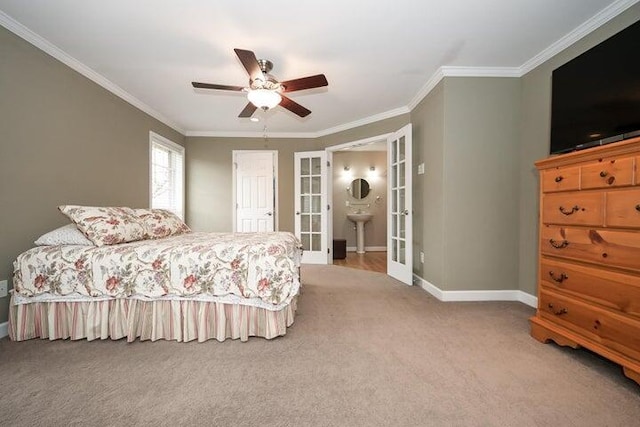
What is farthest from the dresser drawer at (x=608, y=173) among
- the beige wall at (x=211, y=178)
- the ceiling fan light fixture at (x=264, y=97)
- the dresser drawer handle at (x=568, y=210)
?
the beige wall at (x=211, y=178)

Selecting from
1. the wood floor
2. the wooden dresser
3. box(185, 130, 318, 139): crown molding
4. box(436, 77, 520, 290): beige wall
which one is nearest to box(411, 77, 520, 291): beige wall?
box(436, 77, 520, 290): beige wall

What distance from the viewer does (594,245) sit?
1652mm

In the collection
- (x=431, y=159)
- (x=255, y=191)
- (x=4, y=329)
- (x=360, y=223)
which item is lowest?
(x=4, y=329)

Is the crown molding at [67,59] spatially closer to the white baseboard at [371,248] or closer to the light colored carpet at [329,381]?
the light colored carpet at [329,381]

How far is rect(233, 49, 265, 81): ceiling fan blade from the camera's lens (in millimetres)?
1971

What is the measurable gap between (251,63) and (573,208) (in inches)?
95.4

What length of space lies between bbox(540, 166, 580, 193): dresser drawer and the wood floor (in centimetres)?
282

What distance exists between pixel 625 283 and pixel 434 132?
2183mm

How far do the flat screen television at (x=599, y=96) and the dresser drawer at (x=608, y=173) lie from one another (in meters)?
0.33

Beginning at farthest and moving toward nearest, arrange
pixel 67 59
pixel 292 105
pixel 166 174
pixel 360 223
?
pixel 360 223 → pixel 166 174 → pixel 292 105 → pixel 67 59

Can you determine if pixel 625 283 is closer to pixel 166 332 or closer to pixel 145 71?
pixel 166 332

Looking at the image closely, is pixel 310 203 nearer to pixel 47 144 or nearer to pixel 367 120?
pixel 367 120

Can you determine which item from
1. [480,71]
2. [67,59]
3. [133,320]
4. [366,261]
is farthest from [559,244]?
[67,59]

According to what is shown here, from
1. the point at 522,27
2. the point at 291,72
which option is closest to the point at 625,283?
the point at 522,27
